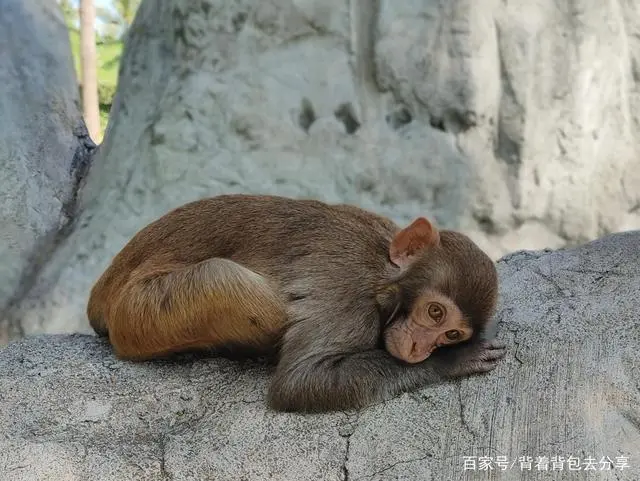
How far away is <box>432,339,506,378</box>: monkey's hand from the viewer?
3.59 meters

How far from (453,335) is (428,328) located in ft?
0.39

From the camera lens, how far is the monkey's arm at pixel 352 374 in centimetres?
346

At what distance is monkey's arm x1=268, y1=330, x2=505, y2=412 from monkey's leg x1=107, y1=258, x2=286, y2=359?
0.20m

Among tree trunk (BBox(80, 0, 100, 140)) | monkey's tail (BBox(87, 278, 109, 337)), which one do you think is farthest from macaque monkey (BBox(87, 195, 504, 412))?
tree trunk (BBox(80, 0, 100, 140))

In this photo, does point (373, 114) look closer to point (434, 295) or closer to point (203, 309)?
point (434, 295)

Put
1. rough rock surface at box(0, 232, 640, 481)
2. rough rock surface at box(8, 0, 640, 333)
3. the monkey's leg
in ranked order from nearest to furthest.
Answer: rough rock surface at box(0, 232, 640, 481), the monkey's leg, rough rock surface at box(8, 0, 640, 333)

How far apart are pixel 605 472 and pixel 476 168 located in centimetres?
432

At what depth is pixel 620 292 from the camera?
4066 millimetres

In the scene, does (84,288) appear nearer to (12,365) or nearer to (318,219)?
(12,365)

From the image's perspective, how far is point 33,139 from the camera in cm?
697

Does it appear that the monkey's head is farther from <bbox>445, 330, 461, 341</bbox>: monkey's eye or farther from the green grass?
the green grass

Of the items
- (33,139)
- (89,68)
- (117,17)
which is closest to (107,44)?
(117,17)

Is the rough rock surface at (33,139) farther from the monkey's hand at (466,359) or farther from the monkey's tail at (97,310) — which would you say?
the monkey's hand at (466,359)

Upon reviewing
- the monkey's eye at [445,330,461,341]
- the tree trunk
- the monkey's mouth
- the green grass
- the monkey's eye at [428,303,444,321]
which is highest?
the monkey's eye at [428,303,444,321]
